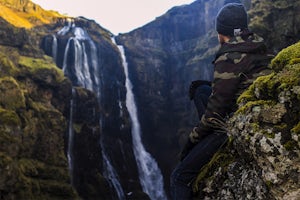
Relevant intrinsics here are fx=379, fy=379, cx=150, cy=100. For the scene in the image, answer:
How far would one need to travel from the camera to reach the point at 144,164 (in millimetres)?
46750

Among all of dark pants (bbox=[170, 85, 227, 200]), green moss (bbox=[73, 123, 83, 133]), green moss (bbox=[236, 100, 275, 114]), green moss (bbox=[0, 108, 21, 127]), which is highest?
green moss (bbox=[236, 100, 275, 114])

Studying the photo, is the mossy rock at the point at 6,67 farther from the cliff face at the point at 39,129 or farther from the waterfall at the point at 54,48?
the waterfall at the point at 54,48

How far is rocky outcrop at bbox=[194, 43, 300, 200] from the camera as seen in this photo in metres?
3.56

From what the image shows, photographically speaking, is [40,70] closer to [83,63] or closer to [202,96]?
[83,63]

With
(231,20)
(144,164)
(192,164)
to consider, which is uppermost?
(231,20)

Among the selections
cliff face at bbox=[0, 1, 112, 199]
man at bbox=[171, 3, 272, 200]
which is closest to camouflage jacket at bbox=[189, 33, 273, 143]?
man at bbox=[171, 3, 272, 200]

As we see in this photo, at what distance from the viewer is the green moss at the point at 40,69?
37.6 metres

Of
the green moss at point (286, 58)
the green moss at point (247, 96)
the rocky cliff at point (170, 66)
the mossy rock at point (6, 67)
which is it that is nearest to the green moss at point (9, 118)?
the mossy rock at point (6, 67)

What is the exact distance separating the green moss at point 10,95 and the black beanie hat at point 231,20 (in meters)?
27.6

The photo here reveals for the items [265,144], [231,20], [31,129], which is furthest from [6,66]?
[265,144]

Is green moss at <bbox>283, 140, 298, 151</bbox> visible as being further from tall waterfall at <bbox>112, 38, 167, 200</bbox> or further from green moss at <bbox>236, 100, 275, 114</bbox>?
tall waterfall at <bbox>112, 38, 167, 200</bbox>

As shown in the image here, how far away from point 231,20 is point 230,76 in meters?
0.98

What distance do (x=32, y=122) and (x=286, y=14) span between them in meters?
24.2

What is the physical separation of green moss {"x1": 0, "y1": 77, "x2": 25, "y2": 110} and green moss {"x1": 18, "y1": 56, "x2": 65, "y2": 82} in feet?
19.2
